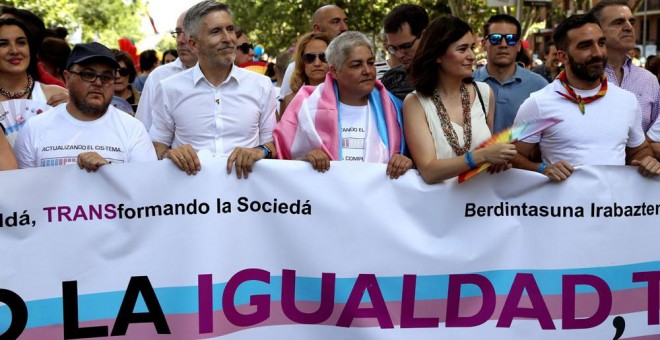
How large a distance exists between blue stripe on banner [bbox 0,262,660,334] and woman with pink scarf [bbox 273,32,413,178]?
0.67m

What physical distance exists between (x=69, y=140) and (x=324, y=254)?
1354 millimetres

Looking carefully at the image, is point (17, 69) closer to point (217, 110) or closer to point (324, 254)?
point (217, 110)

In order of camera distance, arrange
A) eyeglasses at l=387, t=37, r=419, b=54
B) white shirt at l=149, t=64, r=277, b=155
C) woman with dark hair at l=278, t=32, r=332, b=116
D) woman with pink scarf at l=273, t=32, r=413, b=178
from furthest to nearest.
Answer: woman with dark hair at l=278, t=32, r=332, b=116 → eyeglasses at l=387, t=37, r=419, b=54 → white shirt at l=149, t=64, r=277, b=155 → woman with pink scarf at l=273, t=32, r=413, b=178

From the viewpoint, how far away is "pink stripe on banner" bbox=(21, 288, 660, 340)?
176 inches

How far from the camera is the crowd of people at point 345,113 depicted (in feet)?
15.3

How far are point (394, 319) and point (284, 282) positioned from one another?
559 mm

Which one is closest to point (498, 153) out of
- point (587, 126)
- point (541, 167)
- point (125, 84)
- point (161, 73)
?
point (541, 167)

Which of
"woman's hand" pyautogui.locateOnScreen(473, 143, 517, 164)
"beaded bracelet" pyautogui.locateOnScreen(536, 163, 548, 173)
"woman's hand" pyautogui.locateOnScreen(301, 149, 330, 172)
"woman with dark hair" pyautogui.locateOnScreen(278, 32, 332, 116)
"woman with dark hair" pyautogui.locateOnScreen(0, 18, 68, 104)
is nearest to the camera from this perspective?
"woman's hand" pyautogui.locateOnScreen(473, 143, 517, 164)

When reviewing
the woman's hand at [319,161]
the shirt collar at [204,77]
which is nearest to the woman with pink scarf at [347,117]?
the woman's hand at [319,161]

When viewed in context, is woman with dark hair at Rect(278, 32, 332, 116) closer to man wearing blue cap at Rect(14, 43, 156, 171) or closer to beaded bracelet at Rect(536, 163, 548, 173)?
man wearing blue cap at Rect(14, 43, 156, 171)

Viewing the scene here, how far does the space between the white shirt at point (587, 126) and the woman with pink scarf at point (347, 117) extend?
72 cm

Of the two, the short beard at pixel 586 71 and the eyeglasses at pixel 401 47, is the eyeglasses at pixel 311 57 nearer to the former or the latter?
the eyeglasses at pixel 401 47

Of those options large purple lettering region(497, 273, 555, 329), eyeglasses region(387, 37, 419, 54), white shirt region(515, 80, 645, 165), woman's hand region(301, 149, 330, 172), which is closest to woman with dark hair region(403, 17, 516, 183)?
white shirt region(515, 80, 645, 165)

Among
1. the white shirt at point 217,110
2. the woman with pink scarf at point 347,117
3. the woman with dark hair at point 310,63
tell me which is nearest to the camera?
the woman with pink scarf at point 347,117
